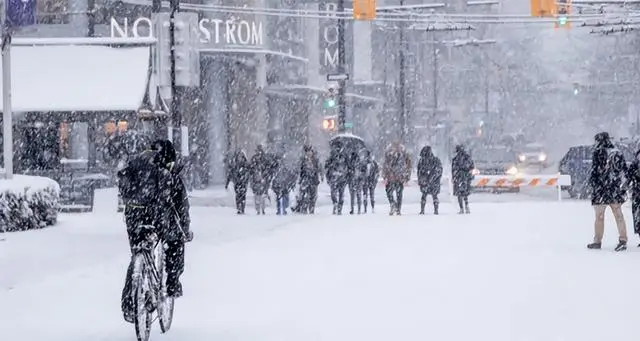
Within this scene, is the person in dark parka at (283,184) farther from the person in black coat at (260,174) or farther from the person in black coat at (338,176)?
the person in black coat at (338,176)

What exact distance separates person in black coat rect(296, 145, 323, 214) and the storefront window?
12.2 meters

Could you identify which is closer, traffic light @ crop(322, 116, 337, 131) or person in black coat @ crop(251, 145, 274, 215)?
person in black coat @ crop(251, 145, 274, 215)

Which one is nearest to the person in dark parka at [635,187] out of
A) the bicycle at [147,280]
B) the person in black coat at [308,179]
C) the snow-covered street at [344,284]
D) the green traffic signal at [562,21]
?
the snow-covered street at [344,284]

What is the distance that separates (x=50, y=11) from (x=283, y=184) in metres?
12.9

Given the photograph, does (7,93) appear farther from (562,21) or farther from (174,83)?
(562,21)

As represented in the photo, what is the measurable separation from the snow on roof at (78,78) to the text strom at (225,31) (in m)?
4.70

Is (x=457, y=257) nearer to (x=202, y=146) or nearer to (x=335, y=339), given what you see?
(x=335, y=339)

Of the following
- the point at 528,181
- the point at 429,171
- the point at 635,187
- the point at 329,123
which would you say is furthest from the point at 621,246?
the point at 329,123

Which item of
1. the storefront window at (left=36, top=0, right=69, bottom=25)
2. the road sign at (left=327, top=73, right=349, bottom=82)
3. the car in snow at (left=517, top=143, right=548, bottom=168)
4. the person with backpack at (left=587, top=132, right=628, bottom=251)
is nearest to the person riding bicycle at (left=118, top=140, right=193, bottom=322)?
the person with backpack at (left=587, top=132, right=628, bottom=251)

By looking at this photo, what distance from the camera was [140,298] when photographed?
888 centimetres

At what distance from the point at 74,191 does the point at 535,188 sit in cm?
1966

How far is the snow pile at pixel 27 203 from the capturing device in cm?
1866

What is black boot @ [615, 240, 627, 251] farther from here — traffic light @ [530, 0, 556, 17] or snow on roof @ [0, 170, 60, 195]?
snow on roof @ [0, 170, 60, 195]

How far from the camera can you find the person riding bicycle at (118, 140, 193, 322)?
9.09 metres
